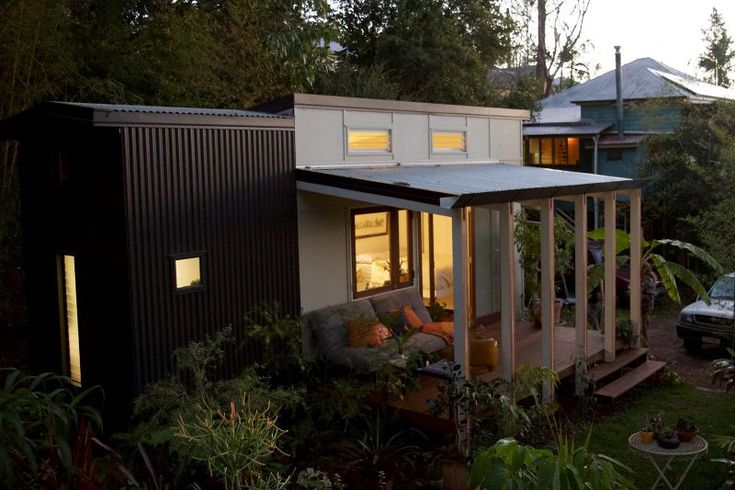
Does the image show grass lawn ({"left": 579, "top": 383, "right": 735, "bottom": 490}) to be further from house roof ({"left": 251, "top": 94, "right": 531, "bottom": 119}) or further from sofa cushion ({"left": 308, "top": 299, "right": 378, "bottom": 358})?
house roof ({"left": 251, "top": 94, "right": 531, "bottom": 119})

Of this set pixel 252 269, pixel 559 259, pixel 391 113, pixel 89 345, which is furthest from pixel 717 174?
pixel 89 345

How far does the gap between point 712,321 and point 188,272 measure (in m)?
8.76

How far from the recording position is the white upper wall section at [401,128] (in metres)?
9.40

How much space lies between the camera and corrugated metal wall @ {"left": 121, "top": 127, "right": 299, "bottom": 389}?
7504 mm

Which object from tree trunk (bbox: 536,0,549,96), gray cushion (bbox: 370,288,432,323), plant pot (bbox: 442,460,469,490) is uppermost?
tree trunk (bbox: 536,0,549,96)

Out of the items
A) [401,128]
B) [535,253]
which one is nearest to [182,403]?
[401,128]

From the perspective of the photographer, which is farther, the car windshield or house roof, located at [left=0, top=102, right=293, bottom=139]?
the car windshield

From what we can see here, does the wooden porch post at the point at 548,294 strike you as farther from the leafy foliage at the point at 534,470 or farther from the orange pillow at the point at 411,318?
the leafy foliage at the point at 534,470

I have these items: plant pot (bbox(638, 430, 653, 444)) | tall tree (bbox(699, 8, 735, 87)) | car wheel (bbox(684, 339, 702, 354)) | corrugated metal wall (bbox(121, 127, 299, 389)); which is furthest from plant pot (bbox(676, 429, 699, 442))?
tall tree (bbox(699, 8, 735, 87))

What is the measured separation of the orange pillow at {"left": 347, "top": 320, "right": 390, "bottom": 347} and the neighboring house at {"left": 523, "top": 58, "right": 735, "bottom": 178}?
1507cm

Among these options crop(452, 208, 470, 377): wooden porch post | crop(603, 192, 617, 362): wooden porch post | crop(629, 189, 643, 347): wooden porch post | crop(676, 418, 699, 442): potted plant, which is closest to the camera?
crop(676, 418, 699, 442): potted plant

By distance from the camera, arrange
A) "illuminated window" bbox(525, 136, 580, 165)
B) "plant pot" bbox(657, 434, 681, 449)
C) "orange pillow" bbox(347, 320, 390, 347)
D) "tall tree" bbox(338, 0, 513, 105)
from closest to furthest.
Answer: "plant pot" bbox(657, 434, 681, 449), "orange pillow" bbox(347, 320, 390, 347), "tall tree" bbox(338, 0, 513, 105), "illuminated window" bbox(525, 136, 580, 165)

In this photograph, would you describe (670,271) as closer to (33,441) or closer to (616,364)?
(616,364)

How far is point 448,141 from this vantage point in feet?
38.3
